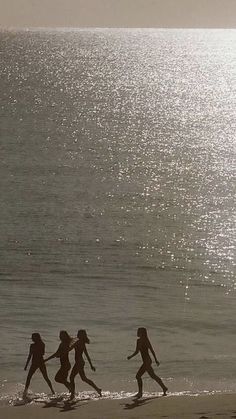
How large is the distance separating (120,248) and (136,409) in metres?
31.6

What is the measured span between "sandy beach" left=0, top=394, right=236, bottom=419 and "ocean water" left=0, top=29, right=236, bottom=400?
1.82 meters

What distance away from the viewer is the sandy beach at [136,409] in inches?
829

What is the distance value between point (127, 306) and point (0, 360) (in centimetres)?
1002

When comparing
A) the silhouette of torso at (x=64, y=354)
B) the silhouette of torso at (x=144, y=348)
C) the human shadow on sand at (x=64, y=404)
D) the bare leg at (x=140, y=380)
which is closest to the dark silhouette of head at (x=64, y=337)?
the silhouette of torso at (x=64, y=354)

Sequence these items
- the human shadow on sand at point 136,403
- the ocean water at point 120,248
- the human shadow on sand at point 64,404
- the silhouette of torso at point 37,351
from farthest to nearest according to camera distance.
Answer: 1. the ocean water at point 120,248
2. the silhouette of torso at point 37,351
3. the human shadow on sand at point 136,403
4. the human shadow on sand at point 64,404

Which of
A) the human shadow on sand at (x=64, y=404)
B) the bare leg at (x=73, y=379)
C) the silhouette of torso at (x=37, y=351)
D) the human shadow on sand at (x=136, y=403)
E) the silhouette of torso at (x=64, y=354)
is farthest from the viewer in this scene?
the silhouette of torso at (x=37, y=351)

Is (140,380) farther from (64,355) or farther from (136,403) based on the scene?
(64,355)

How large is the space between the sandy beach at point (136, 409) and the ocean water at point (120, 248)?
1819 millimetres

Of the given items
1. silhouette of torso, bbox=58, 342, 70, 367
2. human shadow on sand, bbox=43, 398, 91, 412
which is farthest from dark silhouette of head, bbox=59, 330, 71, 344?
human shadow on sand, bbox=43, 398, 91, 412

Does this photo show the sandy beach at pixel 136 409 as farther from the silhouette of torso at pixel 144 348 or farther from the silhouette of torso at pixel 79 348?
the silhouette of torso at pixel 79 348

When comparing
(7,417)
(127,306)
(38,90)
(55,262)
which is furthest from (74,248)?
(38,90)

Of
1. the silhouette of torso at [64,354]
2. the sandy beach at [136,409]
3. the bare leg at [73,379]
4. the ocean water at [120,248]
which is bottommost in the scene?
the sandy beach at [136,409]

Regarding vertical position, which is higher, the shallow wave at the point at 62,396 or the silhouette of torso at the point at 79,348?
the silhouette of torso at the point at 79,348

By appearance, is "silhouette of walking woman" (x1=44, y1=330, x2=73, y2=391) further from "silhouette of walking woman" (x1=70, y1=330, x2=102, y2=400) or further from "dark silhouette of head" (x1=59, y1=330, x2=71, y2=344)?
"silhouette of walking woman" (x1=70, y1=330, x2=102, y2=400)
